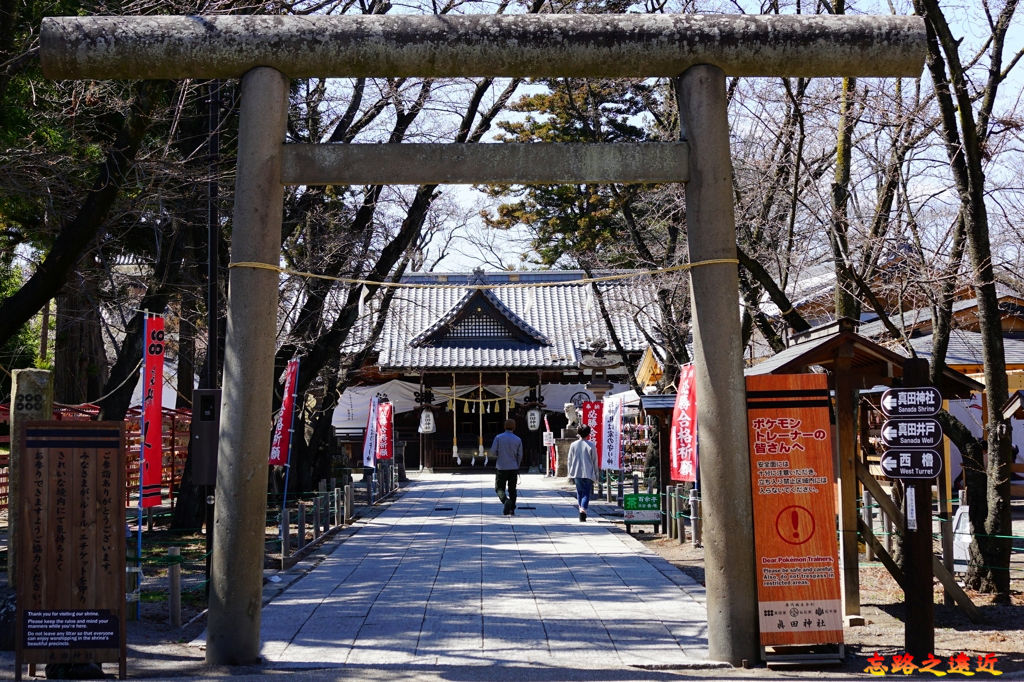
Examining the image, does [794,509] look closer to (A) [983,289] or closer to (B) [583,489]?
(A) [983,289]

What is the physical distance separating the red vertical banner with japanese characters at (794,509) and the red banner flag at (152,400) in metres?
7.21

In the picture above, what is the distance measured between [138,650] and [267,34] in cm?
489

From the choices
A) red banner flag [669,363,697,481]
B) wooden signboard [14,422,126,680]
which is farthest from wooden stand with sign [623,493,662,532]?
wooden signboard [14,422,126,680]

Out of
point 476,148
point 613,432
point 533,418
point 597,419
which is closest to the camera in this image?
point 476,148

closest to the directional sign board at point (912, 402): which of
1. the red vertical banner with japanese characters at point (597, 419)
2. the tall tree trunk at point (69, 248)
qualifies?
the tall tree trunk at point (69, 248)

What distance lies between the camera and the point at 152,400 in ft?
38.9

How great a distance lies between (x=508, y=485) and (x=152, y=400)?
8182 millimetres

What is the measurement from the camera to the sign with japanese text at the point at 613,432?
20.0 m

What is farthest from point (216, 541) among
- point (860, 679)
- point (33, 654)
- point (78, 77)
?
point (860, 679)

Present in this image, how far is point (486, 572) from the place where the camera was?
11.7 meters

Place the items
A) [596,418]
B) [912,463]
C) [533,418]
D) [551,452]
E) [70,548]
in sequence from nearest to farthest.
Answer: [70,548]
[912,463]
[596,418]
[551,452]
[533,418]

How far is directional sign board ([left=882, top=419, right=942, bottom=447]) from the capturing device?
6.85 metres

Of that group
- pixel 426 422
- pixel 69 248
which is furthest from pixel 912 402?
pixel 426 422

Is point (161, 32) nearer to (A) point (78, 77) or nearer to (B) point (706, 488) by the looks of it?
(A) point (78, 77)
